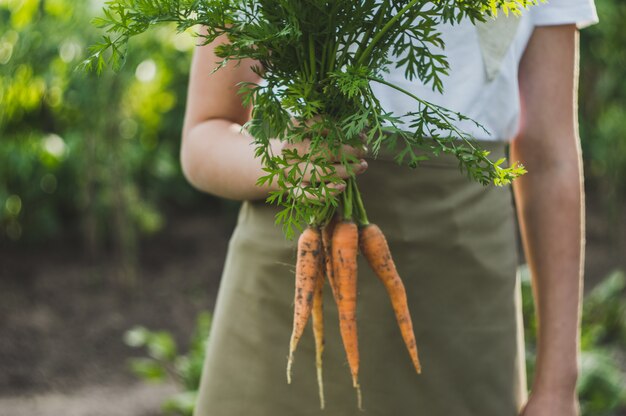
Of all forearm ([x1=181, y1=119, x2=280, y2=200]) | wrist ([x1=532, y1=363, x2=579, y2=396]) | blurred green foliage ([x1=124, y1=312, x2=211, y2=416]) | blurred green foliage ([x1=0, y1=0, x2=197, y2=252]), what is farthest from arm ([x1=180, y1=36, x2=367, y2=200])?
blurred green foliage ([x1=0, y1=0, x2=197, y2=252])

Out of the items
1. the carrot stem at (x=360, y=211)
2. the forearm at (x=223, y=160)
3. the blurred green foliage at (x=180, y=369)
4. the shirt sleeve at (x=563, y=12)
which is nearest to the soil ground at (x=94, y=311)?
the blurred green foliage at (x=180, y=369)

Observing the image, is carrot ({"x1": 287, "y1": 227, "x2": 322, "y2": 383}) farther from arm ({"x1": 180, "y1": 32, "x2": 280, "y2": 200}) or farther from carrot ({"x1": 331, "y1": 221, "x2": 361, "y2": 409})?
arm ({"x1": 180, "y1": 32, "x2": 280, "y2": 200})

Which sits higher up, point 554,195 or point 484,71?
point 484,71

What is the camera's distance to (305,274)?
129 centimetres

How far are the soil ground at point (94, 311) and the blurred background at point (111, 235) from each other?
12 mm

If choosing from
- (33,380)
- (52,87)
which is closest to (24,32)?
(52,87)

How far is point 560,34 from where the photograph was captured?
1.51 m

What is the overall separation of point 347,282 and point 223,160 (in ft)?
1.01

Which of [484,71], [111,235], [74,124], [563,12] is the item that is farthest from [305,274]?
[111,235]

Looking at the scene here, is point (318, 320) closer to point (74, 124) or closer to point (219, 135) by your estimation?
point (219, 135)

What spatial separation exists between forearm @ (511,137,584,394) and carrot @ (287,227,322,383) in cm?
52

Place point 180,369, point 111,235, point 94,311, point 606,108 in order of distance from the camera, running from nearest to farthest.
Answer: point 180,369 → point 94,311 → point 111,235 → point 606,108

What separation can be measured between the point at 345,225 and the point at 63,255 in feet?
16.8

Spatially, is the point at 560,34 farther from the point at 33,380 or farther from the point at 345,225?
the point at 33,380
